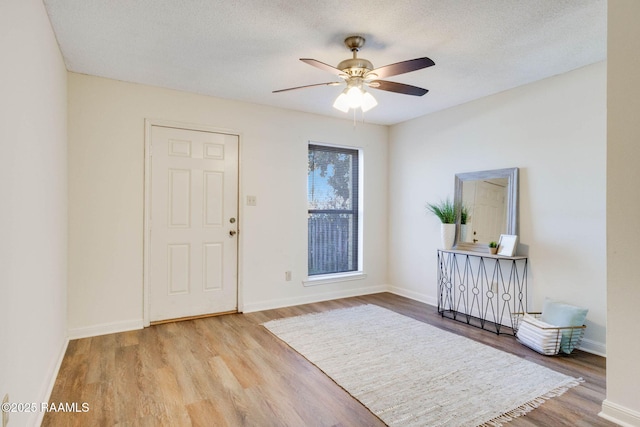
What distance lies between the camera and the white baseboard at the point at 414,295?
14.1 feet

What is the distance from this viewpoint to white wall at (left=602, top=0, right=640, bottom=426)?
1.81 metres

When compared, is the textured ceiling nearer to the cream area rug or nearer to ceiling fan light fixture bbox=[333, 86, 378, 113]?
ceiling fan light fixture bbox=[333, 86, 378, 113]

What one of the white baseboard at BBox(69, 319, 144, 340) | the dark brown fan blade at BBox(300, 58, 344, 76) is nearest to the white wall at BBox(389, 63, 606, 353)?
the dark brown fan blade at BBox(300, 58, 344, 76)

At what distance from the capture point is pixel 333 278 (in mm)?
4574

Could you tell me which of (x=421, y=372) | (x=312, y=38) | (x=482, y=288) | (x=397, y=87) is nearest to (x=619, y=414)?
(x=421, y=372)

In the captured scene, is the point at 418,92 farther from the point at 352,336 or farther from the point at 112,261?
the point at 112,261

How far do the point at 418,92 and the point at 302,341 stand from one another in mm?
2307

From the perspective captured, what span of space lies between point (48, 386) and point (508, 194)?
4.09 m

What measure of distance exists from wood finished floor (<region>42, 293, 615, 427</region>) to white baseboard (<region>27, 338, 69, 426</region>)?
36 millimetres

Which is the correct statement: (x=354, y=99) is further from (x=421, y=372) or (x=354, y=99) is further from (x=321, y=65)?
(x=421, y=372)

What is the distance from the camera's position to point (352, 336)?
10.3 ft

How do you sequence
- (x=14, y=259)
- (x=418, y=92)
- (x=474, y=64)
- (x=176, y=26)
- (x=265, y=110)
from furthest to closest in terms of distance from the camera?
(x=265, y=110), (x=474, y=64), (x=418, y=92), (x=176, y=26), (x=14, y=259)

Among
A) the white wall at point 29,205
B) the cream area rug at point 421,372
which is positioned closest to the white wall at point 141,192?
the white wall at point 29,205

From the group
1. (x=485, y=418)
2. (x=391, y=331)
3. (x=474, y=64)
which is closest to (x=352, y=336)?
(x=391, y=331)
